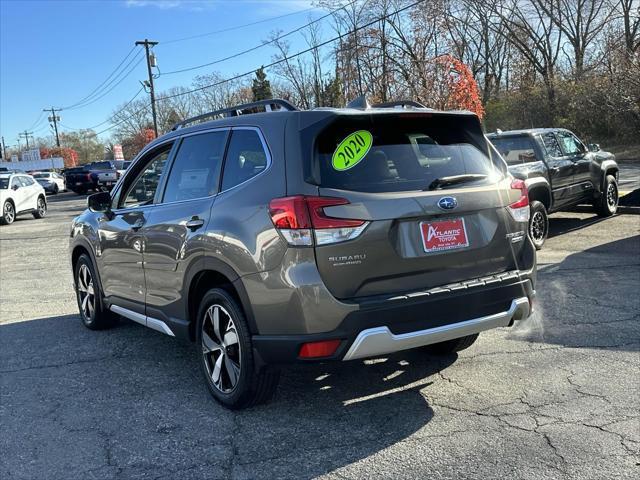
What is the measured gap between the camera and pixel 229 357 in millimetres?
3869

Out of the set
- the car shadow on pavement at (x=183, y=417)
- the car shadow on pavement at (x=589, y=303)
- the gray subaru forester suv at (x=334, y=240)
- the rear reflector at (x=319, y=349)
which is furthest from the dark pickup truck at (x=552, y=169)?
the rear reflector at (x=319, y=349)

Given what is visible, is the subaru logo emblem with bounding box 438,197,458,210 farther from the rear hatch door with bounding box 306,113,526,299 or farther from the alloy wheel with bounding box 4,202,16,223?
the alloy wheel with bounding box 4,202,16,223

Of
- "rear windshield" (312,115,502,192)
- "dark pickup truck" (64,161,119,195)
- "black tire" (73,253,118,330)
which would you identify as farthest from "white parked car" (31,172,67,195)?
"rear windshield" (312,115,502,192)

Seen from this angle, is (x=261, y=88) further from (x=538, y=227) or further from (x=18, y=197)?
(x=538, y=227)

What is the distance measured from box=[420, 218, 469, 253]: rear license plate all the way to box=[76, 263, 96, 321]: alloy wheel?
12.2 feet

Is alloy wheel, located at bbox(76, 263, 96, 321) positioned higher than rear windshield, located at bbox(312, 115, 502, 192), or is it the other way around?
rear windshield, located at bbox(312, 115, 502, 192)

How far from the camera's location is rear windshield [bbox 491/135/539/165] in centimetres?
961

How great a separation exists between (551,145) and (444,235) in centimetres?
732

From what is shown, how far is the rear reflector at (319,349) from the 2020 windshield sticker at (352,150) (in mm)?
976

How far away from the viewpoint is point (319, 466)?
3.12 meters

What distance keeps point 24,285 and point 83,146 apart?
103468 millimetres

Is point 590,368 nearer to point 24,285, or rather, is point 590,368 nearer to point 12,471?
point 12,471

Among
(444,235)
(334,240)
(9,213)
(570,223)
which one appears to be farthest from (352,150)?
(9,213)

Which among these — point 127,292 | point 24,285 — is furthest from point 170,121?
point 127,292
